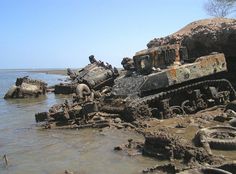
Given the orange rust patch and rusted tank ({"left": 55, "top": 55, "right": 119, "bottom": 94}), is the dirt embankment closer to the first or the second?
rusted tank ({"left": 55, "top": 55, "right": 119, "bottom": 94})

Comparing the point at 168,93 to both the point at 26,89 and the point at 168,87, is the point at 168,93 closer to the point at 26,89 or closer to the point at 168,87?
the point at 168,87

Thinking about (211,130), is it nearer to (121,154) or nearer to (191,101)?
(121,154)

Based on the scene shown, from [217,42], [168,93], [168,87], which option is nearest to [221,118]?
[168,93]

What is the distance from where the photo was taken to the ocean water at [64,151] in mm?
7961

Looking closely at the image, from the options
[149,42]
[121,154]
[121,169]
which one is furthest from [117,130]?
[149,42]

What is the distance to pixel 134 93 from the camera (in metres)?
12.6

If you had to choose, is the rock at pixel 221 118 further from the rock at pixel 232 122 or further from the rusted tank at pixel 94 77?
the rusted tank at pixel 94 77

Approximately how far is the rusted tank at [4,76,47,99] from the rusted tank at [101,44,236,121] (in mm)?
10592

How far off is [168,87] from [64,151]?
14.4 feet

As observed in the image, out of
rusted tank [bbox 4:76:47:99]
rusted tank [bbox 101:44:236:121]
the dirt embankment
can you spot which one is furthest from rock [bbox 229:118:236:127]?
rusted tank [bbox 4:76:47:99]

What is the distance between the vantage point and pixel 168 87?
12750 mm

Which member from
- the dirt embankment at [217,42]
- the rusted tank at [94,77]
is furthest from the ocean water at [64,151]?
the rusted tank at [94,77]

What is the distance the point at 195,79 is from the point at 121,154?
5415 mm

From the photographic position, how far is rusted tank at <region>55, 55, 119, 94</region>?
23.0 metres
